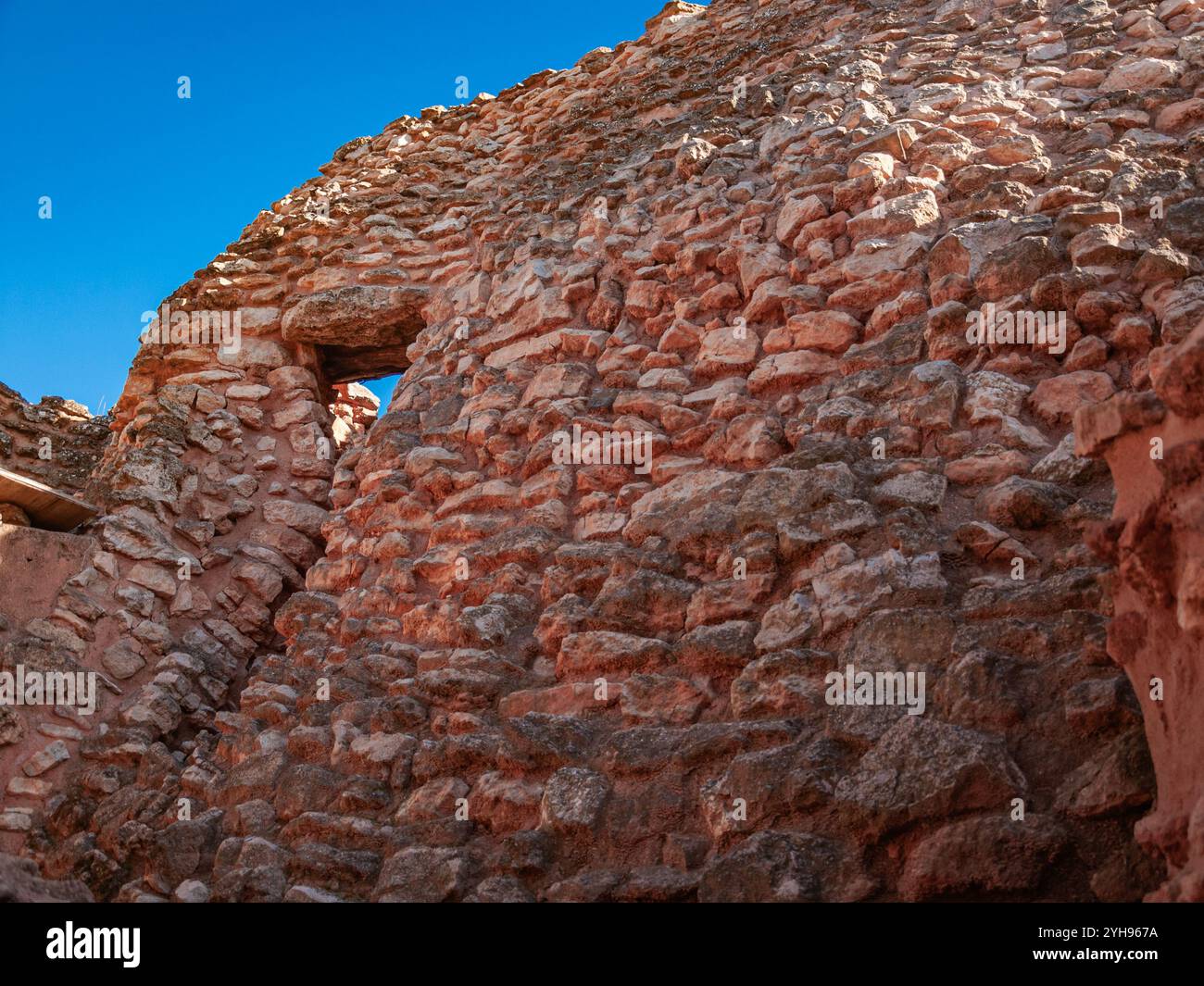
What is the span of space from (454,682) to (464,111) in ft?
16.2

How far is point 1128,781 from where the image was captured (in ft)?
7.22

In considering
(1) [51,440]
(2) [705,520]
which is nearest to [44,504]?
(1) [51,440]

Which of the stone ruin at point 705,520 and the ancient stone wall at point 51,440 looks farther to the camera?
the ancient stone wall at point 51,440

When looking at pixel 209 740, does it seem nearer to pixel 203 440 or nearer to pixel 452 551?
pixel 452 551

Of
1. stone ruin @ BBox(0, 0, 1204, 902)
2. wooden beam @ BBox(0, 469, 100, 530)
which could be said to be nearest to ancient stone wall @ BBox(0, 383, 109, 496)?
stone ruin @ BBox(0, 0, 1204, 902)

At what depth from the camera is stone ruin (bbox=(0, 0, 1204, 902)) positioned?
242 centimetres

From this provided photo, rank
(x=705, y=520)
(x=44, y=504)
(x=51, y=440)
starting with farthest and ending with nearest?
(x=51, y=440)
(x=44, y=504)
(x=705, y=520)

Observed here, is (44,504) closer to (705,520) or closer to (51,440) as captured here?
(51,440)

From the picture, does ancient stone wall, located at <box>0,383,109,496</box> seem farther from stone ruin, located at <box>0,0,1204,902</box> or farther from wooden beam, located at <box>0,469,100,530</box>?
wooden beam, located at <box>0,469,100,530</box>

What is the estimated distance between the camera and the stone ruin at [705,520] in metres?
2.42

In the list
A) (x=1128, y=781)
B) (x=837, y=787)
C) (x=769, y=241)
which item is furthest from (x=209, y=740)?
(x=1128, y=781)

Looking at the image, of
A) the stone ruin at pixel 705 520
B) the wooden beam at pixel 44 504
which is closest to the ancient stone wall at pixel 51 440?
the stone ruin at pixel 705 520

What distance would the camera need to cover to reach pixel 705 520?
357 centimetres

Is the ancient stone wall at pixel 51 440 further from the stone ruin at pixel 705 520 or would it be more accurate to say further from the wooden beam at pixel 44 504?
the wooden beam at pixel 44 504
